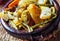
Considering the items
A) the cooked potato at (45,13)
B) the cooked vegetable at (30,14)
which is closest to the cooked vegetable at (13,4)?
the cooked vegetable at (30,14)

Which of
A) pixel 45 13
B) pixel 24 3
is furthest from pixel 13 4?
pixel 45 13

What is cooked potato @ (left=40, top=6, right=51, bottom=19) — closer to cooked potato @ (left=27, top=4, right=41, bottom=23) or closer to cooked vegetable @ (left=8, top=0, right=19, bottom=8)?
cooked potato @ (left=27, top=4, right=41, bottom=23)

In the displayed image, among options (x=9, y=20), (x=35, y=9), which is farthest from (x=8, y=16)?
(x=35, y=9)

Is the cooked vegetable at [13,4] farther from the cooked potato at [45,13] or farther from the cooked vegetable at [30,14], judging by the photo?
the cooked potato at [45,13]

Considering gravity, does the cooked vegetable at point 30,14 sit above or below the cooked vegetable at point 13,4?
below

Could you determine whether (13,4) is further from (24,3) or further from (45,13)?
(45,13)

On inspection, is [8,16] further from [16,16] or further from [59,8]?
[59,8]

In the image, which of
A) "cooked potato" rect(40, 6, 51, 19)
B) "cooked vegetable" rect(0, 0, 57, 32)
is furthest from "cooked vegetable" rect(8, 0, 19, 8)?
"cooked potato" rect(40, 6, 51, 19)

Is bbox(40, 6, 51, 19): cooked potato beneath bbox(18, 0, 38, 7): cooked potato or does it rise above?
beneath
